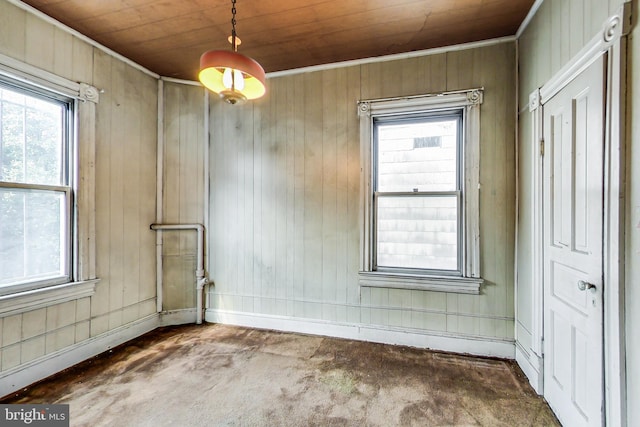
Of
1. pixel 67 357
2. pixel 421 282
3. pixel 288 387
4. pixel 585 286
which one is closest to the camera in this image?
pixel 585 286

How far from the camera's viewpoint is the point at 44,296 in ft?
7.27

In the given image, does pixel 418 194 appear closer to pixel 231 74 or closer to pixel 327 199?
pixel 327 199

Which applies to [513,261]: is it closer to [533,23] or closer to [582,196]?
[582,196]

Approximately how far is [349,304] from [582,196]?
205 cm

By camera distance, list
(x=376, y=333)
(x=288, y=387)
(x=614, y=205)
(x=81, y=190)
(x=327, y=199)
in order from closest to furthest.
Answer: (x=614, y=205), (x=288, y=387), (x=81, y=190), (x=376, y=333), (x=327, y=199)

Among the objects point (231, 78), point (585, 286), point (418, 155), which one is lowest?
point (585, 286)

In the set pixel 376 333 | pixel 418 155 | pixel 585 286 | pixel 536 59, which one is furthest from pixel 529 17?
pixel 376 333

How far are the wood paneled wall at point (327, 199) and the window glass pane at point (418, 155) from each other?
248 millimetres

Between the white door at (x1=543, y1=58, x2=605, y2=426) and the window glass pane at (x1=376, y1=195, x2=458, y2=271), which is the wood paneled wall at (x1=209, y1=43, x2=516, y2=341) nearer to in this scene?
the window glass pane at (x1=376, y1=195, x2=458, y2=271)

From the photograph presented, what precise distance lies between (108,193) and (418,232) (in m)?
2.97

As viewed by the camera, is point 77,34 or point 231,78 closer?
point 231,78

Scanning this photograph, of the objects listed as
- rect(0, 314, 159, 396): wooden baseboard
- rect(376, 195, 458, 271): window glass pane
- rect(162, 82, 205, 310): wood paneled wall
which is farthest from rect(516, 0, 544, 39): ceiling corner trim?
rect(0, 314, 159, 396): wooden baseboard

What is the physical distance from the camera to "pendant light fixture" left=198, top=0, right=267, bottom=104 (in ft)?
4.61

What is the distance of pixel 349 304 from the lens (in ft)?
9.62
